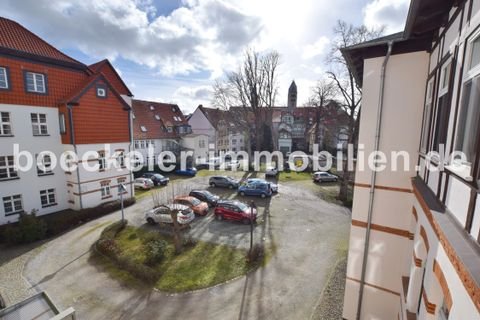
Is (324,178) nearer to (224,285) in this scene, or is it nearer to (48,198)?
(224,285)

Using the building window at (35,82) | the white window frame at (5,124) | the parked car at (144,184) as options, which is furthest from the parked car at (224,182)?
the white window frame at (5,124)

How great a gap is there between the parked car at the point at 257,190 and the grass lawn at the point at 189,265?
9.29m

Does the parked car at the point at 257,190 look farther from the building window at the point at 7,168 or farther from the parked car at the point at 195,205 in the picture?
the building window at the point at 7,168

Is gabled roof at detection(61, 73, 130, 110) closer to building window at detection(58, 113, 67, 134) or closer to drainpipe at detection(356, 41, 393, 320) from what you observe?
building window at detection(58, 113, 67, 134)

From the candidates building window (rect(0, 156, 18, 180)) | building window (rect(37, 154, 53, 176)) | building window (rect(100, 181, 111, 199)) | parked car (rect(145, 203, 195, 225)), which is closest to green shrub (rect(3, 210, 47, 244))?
building window (rect(0, 156, 18, 180))

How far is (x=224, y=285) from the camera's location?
1016cm

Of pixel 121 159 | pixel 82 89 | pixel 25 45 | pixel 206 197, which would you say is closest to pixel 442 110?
pixel 206 197

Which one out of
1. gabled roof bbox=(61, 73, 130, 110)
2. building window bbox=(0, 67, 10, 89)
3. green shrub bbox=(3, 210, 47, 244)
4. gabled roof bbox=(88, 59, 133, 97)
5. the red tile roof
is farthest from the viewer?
the red tile roof

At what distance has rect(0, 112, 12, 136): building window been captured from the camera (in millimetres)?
14594

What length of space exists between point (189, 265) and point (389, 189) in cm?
928

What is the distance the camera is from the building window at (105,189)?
19.1m

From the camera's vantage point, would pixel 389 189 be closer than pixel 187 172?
Yes

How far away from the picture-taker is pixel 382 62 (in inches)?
241

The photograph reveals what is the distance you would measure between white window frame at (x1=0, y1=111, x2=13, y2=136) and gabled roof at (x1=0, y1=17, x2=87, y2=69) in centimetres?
370
